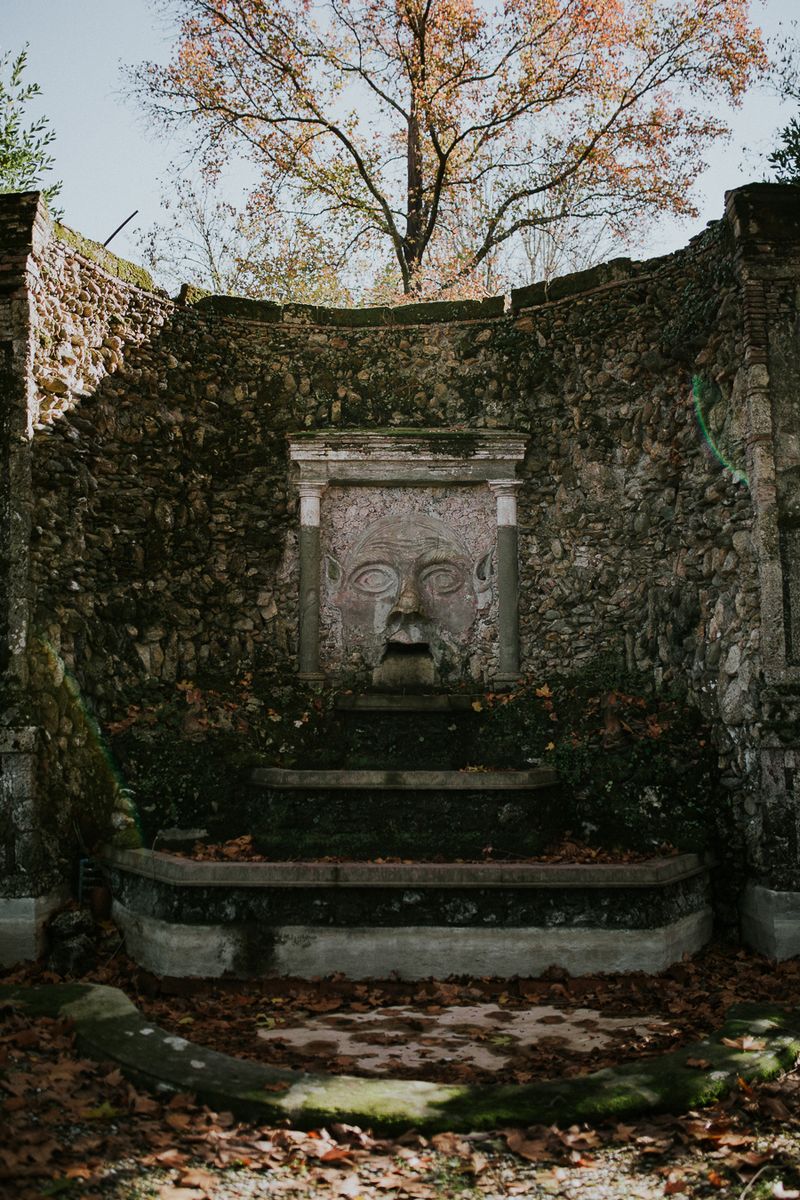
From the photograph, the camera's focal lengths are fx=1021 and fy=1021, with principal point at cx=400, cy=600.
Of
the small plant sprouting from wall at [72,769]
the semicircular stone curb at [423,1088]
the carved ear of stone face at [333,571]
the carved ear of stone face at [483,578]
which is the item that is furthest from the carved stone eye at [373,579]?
the semicircular stone curb at [423,1088]

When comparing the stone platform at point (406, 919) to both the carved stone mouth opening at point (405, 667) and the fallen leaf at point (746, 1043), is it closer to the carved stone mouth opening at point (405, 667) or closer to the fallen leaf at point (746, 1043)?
the fallen leaf at point (746, 1043)

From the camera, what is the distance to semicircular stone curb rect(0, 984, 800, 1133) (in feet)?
11.7

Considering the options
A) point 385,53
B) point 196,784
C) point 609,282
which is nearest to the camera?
→ point 196,784

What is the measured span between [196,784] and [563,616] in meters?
3.64

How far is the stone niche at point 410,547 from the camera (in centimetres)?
927

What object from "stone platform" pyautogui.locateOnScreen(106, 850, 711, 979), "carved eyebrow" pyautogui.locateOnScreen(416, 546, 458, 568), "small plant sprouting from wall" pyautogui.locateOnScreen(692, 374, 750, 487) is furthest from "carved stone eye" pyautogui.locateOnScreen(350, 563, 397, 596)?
"stone platform" pyautogui.locateOnScreen(106, 850, 711, 979)

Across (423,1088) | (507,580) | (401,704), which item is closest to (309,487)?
(507,580)

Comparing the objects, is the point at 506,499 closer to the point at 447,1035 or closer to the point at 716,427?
the point at 716,427

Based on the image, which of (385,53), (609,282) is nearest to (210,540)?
(609,282)

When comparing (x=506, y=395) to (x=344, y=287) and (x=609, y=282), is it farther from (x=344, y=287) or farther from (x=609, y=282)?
(x=344, y=287)

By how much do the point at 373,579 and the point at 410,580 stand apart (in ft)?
1.19

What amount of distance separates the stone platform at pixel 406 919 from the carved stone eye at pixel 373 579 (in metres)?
3.62

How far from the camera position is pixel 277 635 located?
30.4 ft

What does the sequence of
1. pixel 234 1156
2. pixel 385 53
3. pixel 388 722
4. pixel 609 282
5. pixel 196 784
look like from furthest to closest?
pixel 385 53, pixel 609 282, pixel 388 722, pixel 196 784, pixel 234 1156
